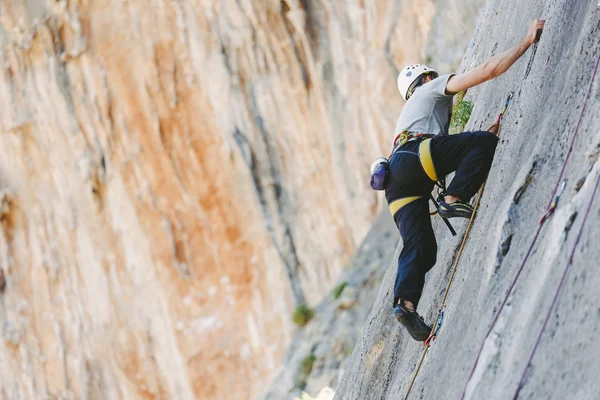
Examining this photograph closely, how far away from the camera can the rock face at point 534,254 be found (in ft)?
11.5

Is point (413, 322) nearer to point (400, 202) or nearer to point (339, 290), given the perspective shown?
point (400, 202)

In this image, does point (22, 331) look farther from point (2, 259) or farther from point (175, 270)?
point (175, 270)

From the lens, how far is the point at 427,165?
5.98 metres

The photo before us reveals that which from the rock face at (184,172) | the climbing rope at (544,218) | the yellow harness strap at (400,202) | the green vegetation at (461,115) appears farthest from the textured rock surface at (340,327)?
the climbing rope at (544,218)

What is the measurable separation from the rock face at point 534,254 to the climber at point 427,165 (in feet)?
0.56

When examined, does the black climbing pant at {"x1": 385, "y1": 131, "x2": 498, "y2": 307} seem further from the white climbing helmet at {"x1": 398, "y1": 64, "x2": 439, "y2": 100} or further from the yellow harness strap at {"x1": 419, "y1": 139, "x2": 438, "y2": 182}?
the white climbing helmet at {"x1": 398, "y1": 64, "x2": 439, "y2": 100}

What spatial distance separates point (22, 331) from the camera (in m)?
23.1

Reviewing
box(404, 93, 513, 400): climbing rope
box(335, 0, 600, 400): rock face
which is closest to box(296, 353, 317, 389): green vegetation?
box(335, 0, 600, 400): rock face

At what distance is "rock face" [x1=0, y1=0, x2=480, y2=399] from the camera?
18.2m

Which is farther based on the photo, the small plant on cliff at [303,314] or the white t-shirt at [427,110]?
the small plant on cliff at [303,314]

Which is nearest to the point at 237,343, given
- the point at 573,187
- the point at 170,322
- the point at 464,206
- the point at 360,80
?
the point at 170,322

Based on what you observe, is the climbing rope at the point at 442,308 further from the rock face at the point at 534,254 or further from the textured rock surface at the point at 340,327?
the textured rock surface at the point at 340,327

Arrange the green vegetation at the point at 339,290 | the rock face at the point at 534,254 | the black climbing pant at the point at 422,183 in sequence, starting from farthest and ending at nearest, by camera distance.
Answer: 1. the green vegetation at the point at 339,290
2. the black climbing pant at the point at 422,183
3. the rock face at the point at 534,254

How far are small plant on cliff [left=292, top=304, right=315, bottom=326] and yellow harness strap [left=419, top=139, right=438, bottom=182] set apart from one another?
1262 centimetres
